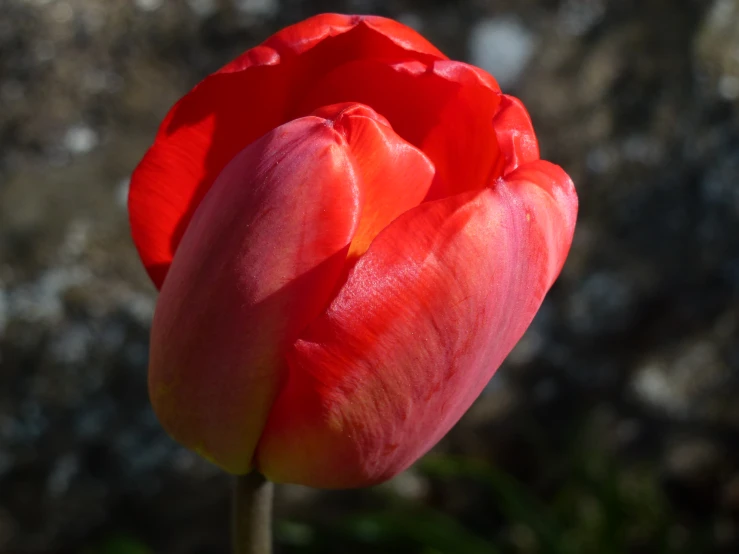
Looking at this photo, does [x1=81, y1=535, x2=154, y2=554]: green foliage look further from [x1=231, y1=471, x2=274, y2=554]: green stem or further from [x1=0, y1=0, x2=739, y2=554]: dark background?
[x1=231, y1=471, x2=274, y2=554]: green stem

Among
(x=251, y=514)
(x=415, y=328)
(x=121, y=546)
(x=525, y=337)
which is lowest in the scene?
(x=121, y=546)

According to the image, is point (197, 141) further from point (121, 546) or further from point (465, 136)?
point (121, 546)

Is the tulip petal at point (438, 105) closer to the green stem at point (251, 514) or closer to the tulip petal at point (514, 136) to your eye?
the tulip petal at point (514, 136)

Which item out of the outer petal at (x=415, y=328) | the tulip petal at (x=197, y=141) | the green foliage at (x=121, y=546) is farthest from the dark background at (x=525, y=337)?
the outer petal at (x=415, y=328)

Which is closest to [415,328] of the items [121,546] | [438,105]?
[438,105]

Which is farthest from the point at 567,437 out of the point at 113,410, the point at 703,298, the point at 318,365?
the point at 318,365
